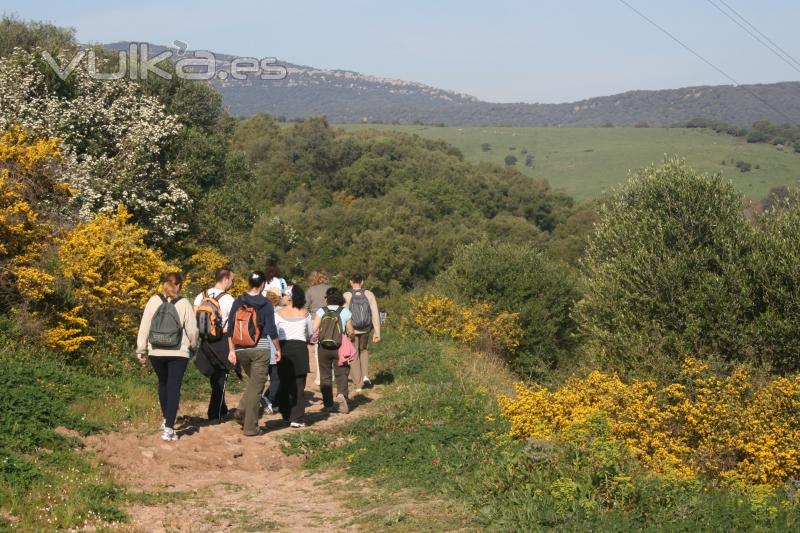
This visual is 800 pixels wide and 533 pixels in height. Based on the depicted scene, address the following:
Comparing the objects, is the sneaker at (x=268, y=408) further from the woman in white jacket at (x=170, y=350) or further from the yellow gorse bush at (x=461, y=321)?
the yellow gorse bush at (x=461, y=321)

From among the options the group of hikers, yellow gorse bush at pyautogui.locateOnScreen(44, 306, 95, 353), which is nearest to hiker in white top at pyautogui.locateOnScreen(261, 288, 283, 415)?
the group of hikers

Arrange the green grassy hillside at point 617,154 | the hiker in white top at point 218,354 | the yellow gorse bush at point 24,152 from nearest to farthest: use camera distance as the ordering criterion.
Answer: the hiker in white top at point 218,354 → the yellow gorse bush at point 24,152 → the green grassy hillside at point 617,154

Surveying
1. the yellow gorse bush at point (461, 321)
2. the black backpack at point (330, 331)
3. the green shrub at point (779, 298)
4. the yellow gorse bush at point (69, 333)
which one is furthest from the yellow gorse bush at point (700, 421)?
the yellow gorse bush at point (461, 321)

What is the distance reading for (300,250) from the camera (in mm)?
71625

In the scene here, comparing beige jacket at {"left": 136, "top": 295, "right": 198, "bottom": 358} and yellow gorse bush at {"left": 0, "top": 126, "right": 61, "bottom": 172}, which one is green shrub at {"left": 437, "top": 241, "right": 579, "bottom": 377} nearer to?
→ yellow gorse bush at {"left": 0, "top": 126, "right": 61, "bottom": 172}

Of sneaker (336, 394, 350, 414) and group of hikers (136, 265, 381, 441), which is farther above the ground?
group of hikers (136, 265, 381, 441)

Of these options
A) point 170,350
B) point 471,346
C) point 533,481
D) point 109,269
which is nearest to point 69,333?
point 109,269

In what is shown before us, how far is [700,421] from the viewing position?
36.7 feet

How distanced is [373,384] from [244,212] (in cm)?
1954

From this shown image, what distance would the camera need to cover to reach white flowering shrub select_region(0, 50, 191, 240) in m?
23.6

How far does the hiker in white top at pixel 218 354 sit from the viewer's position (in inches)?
450

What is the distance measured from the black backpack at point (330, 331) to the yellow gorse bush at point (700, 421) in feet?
11.8

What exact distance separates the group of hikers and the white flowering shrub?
11.8 meters

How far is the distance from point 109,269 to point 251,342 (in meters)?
5.05
